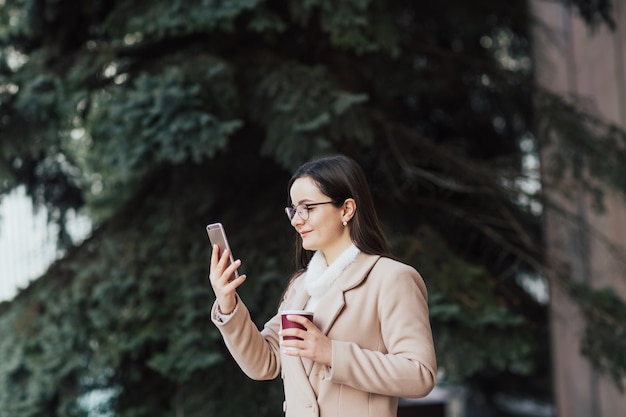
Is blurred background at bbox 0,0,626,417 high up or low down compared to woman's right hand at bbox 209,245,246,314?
down

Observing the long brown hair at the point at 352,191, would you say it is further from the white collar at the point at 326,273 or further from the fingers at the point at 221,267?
the fingers at the point at 221,267

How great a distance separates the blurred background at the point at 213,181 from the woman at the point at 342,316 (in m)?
2.25

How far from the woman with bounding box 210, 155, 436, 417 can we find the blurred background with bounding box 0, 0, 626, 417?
225 cm

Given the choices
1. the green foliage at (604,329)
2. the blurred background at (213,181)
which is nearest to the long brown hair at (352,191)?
the blurred background at (213,181)

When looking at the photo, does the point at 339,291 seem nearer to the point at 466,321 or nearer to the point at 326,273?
the point at 326,273

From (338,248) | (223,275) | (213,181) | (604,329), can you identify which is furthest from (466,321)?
(223,275)

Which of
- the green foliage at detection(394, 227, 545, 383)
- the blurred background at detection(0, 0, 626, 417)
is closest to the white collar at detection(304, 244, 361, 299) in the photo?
the blurred background at detection(0, 0, 626, 417)

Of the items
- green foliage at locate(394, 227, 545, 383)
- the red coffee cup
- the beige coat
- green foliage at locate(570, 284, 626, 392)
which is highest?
the red coffee cup

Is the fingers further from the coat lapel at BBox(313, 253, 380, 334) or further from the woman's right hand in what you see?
the coat lapel at BBox(313, 253, 380, 334)

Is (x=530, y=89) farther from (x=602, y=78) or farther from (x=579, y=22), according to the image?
(x=579, y=22)

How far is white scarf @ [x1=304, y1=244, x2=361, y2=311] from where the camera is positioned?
2436 millimetres

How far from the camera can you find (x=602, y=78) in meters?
7.50

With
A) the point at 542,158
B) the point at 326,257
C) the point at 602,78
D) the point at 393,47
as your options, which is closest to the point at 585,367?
the point at 542,158

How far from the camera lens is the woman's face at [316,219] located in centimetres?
244
